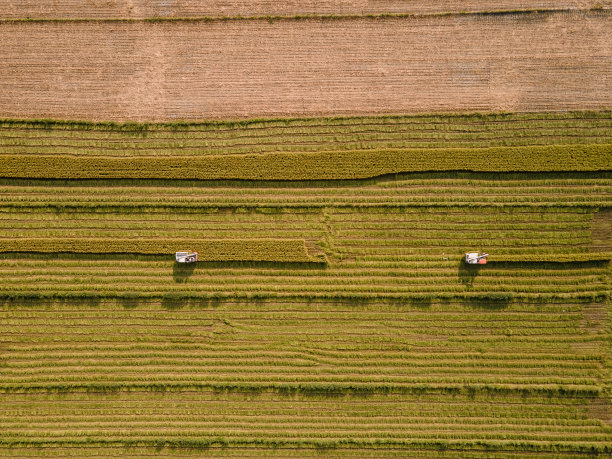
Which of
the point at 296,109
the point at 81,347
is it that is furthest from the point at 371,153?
the point at 81,347

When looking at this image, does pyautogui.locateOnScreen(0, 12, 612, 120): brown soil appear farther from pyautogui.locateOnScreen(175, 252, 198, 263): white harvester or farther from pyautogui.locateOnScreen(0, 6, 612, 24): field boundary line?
pyautogui.locateOnScreen(175, 252, 198, 263): white harvester

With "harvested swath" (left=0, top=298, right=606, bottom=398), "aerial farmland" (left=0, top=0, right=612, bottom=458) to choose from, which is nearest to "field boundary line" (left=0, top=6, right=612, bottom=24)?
"aerial farmland" (left=0, top=0, right=612, bottom=458)

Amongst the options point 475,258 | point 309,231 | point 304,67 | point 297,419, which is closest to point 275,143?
point 304,67

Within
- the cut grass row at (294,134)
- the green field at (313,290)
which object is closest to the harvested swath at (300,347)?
the green field at (313,290)

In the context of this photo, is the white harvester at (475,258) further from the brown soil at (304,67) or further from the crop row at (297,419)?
the brown soil at (304,67)

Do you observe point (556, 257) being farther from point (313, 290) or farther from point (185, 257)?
point (185, 257)

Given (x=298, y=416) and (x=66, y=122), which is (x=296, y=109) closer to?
(x=66, y=122)
